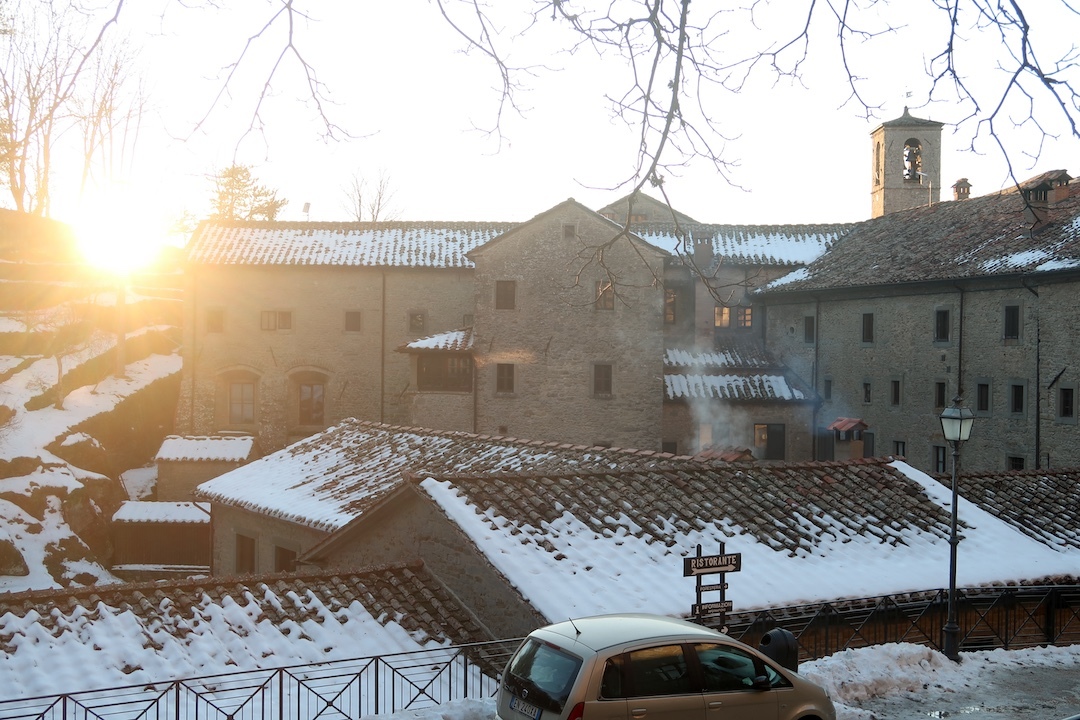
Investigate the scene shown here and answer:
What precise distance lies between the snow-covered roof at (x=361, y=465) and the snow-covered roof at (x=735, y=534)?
69.9 inches

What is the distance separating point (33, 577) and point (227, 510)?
997 centimetres

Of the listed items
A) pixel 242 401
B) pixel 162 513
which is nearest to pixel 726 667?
pixel 162 513

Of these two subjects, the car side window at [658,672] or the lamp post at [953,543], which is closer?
the car side window at [658,672]

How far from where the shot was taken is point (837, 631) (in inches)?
470

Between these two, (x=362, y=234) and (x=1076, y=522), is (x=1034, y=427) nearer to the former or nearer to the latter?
(x=1076, y=522)

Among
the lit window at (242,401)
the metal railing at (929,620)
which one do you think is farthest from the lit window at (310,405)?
Answer: the metal railing at (929,620)

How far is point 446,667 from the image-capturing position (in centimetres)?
1105

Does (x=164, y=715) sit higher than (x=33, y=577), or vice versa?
(x=164, y=715)

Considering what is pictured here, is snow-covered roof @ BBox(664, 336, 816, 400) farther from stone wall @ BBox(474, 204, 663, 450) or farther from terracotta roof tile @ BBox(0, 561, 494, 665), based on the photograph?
terracotta roof tile @ BBox(0, 561, 494, 665)

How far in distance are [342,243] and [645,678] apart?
118 ft

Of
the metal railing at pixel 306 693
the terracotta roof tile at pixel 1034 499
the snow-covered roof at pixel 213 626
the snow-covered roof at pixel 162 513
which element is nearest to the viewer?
the metal railing at pixel 306 693

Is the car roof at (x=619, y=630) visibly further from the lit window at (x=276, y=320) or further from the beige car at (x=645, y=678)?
the lit window at (x=276, y=320)

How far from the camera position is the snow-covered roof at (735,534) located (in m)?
11.6

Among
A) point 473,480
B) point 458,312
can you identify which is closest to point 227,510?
point 473,480
